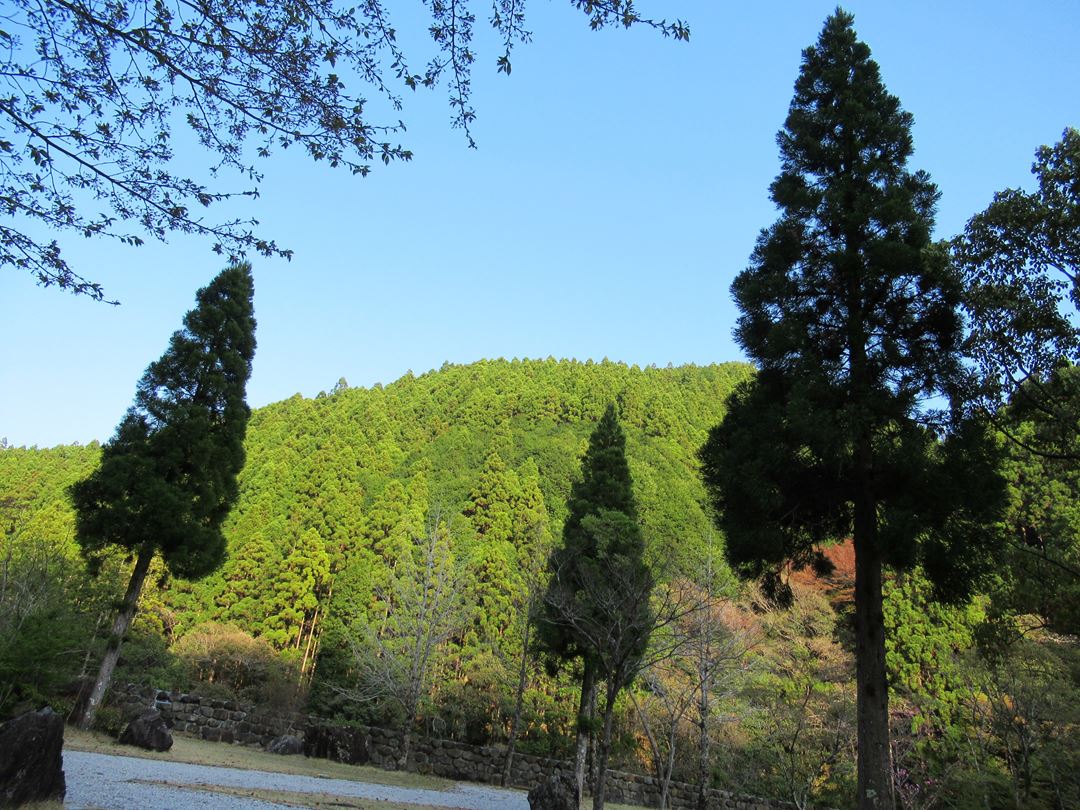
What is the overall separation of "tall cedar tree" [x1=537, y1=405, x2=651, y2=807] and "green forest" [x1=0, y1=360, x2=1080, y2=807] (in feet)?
2.63

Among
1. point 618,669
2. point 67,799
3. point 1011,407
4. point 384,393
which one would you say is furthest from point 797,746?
point 384,393

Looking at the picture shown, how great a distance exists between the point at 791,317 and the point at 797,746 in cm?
1235

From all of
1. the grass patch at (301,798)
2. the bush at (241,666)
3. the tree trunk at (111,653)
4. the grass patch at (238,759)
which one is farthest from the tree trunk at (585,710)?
the bush at (241,666)

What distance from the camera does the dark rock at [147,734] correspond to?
10.2 meters

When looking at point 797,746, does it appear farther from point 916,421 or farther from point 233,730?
point 233,730

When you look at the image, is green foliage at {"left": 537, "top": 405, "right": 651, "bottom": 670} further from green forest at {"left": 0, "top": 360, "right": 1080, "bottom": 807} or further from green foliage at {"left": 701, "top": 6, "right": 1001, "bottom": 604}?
green foliage at {"left": 701, "top": 6, "right": 1001, "bottom": 604}

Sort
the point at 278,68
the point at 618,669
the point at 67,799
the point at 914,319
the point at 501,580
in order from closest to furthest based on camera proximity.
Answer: the point at 278,68 → the point at 67,799 → the point at 914,319 → the point at 618,669 → the point at 501,580

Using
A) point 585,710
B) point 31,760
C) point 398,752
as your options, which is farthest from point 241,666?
point 31,760

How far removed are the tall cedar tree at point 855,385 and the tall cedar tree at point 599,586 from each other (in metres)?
2.27

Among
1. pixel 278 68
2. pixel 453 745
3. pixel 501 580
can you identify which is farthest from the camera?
pixel 501 580

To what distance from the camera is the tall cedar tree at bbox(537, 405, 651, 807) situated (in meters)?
9.07

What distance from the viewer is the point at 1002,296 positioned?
21.0 ft

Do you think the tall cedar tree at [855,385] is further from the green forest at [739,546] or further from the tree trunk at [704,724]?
the tree trunk at [704,724]

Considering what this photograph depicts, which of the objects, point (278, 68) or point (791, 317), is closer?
point (278, 68)
